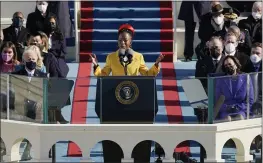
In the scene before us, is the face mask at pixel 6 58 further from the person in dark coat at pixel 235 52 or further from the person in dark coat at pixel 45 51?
the person in dark coat at pixel 235 52

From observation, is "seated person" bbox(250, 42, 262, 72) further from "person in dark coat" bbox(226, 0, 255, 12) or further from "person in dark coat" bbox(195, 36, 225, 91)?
"person in dark coat" bbox(226, 0, 255, 12)

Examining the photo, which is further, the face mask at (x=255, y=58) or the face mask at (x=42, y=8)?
the face mask at (x=42, y=8)

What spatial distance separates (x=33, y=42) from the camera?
33.4 metres

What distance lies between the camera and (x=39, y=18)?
36.8 metres

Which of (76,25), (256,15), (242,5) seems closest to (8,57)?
(76,25)

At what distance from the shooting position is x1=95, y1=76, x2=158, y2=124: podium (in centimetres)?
3091

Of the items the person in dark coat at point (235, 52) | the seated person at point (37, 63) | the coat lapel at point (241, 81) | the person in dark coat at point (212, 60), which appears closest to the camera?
the coat lapel at point (241, 81)

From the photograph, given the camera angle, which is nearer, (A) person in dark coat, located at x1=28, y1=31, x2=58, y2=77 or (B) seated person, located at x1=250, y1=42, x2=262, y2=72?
(A) person in dark coat, located at x1=28, y1=31, x2=58, y2=77

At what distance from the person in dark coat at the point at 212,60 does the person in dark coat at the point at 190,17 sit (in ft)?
16.4

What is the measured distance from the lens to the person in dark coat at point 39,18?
36469 millimetres

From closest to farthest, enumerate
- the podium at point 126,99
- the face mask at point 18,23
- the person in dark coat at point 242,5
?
the podium at point 126,99, the face mask at point 18,23, the person in dark coat at point 242,5

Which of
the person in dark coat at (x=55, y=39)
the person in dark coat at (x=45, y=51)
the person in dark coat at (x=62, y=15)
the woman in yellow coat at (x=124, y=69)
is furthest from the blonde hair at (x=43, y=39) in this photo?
the person in dark coat at (x=62, y=15)

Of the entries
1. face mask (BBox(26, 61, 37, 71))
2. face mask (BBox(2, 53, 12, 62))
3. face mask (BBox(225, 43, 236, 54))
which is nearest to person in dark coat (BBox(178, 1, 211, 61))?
face mask (BBox(225, 43, 236, 54))

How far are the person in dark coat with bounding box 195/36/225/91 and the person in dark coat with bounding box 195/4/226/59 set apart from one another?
288 cm
